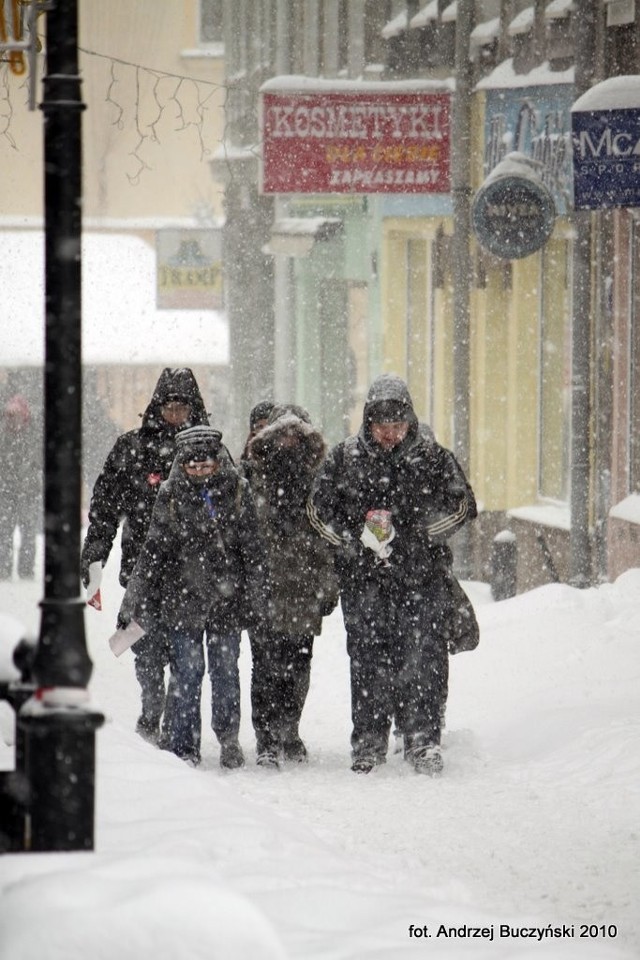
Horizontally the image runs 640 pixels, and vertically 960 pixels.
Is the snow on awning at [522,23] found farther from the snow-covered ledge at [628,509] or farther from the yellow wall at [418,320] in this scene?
the snow-covered ledge at [628,509]

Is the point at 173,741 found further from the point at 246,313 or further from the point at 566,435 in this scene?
the point at 246,313

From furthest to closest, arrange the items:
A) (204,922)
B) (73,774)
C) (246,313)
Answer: (246,313), (73,774), (204,922)

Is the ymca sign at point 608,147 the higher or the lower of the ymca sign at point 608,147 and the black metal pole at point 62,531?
the higher

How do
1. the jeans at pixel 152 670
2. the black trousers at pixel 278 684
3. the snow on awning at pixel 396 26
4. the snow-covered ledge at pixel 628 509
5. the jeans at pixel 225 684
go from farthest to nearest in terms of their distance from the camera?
the snow on awning at pixel 396 26
the snow-covered ledge at pixel 628 509
the jeans at pixel 152 670
the black trousers at pixel 278 684
the jeans at pixel 225 684

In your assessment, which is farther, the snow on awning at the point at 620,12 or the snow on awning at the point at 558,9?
the snow on awning at the point at 558,9

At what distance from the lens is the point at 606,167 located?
35.0 ft

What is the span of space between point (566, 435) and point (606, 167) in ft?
17.1

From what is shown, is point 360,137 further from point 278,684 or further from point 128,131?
point 128,131

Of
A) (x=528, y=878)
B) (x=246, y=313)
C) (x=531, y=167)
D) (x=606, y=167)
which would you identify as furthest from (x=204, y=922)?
(x=246, y=313)

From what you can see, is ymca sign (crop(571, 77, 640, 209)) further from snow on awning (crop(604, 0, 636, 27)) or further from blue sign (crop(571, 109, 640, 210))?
snow on awning (crop(604, 0, 636, 27))

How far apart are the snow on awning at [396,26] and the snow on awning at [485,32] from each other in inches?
90.4

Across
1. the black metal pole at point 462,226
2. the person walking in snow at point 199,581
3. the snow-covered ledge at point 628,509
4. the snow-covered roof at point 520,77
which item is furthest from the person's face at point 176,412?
the snow-covered roof at point 520,77

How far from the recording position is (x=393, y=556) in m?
8.54

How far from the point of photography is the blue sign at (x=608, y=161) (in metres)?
10.7
